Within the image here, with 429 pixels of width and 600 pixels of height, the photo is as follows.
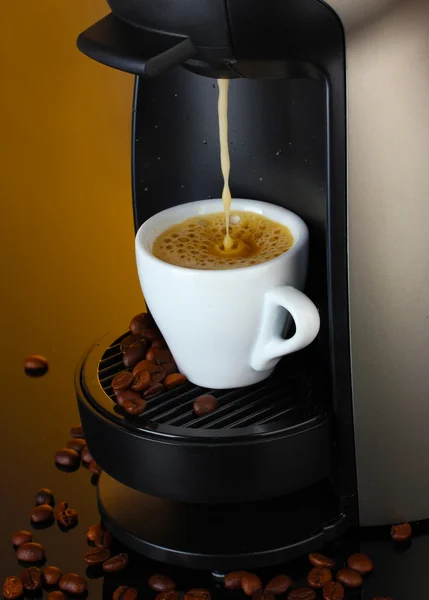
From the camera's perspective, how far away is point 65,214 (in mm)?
1211

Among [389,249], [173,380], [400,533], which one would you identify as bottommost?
[400,533]

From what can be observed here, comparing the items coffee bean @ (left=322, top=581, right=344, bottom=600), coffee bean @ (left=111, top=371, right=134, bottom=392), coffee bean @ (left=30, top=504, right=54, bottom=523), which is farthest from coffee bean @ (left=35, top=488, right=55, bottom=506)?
coffee bean @ (left=322, top=581, right=344, bottom=600)

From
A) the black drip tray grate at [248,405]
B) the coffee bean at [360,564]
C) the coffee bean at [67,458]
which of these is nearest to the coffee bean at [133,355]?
the black drip tray grate at [248,405]

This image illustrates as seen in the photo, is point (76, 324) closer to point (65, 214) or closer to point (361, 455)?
point (65, 214)

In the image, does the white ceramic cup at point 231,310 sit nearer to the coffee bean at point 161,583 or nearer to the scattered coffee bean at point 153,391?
the scattered coffee bean at point 153,391

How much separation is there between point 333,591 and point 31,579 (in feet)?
0.67

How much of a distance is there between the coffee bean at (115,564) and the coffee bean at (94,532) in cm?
3

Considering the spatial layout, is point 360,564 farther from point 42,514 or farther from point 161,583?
point 42,514

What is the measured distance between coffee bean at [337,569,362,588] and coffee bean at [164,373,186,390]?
6.8 inches

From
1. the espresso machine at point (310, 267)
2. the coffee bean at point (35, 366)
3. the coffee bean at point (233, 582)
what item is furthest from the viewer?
the coffee bean at point (35, 366)

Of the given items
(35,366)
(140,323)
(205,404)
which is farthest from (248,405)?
(35,366)

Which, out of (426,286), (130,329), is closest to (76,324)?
(130,329)

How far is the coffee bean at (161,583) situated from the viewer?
0.70 m

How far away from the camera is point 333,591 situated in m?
0.69
